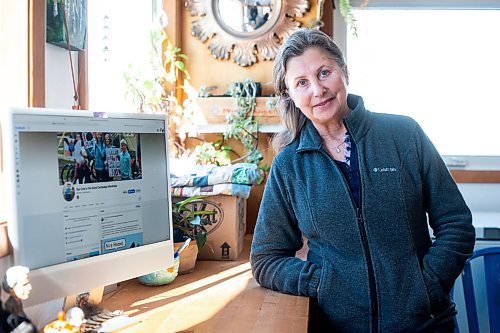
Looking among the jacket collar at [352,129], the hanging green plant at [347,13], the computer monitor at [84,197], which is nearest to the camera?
the computer monitor at [84,197]

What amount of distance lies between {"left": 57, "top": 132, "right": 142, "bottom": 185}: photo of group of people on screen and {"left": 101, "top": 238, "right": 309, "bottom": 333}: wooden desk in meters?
0.34

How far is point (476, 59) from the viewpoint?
2.78m

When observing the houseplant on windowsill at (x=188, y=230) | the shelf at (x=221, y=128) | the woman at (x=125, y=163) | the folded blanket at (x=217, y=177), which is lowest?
the houseplant on windowsill at (x=188, y=230)

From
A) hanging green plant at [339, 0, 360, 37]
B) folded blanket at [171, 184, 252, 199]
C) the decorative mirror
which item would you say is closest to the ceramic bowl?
folded blanket at [171, 184, 252, 199]

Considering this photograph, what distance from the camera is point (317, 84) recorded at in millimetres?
1579

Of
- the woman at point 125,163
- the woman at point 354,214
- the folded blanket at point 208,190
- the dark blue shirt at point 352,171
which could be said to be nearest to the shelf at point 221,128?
the folded blanket at point 208,190

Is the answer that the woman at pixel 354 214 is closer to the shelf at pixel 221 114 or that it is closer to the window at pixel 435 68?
the shelf at pixel 221 114

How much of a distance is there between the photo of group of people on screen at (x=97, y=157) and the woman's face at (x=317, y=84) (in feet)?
1.74

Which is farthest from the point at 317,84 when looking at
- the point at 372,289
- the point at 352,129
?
the point at 372,289

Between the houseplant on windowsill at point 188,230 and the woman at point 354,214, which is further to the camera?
the houseplant on windowsill at point 188,230

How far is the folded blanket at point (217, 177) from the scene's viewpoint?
1987mm

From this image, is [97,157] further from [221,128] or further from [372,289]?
[221,128]

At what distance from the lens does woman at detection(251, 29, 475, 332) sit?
4.78 ft

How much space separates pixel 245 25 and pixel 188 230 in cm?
108
